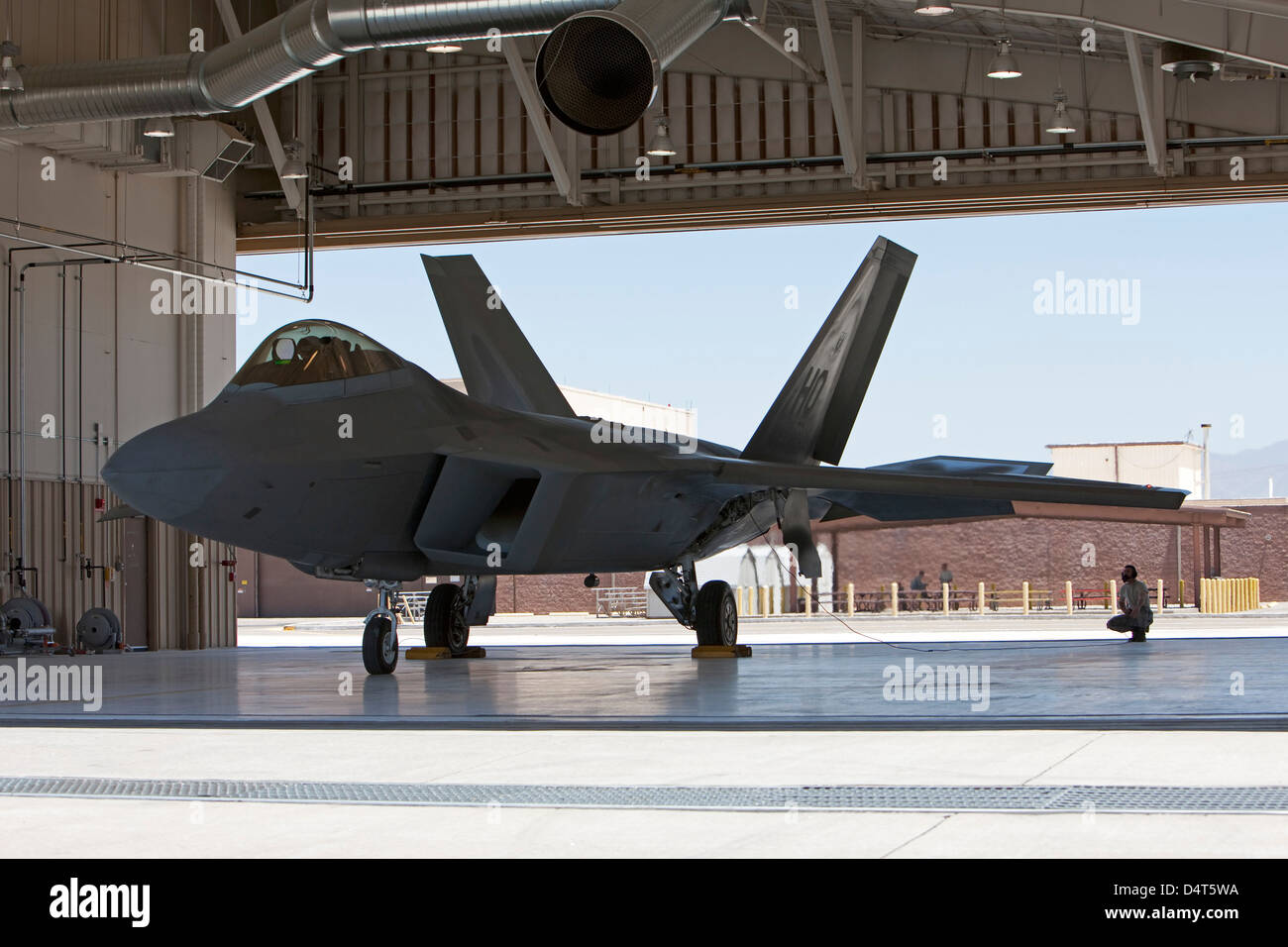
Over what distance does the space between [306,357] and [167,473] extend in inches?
53.9

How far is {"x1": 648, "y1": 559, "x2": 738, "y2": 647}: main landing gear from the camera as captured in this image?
45.2 feet

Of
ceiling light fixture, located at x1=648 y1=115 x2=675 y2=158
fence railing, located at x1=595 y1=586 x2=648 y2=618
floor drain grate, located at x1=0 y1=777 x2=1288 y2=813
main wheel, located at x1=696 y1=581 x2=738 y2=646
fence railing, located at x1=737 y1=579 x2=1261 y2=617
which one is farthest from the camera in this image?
fence railing, located at x1=595 y1=586 x2=648 y2=618

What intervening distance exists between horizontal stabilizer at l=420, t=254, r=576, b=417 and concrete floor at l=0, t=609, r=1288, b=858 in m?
3.17

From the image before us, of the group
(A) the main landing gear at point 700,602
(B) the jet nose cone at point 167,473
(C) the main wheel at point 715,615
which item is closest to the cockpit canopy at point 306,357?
(B) the jet nose cone at point 167,473

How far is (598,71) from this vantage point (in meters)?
7.36

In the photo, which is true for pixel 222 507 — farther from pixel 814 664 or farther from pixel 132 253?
pixel 132 253

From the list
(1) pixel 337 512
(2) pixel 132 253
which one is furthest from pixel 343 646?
(1) pixel 337 512

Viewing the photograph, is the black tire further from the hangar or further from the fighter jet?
the hangar

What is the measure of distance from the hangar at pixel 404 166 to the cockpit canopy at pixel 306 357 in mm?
5654

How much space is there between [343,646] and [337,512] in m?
9.36
